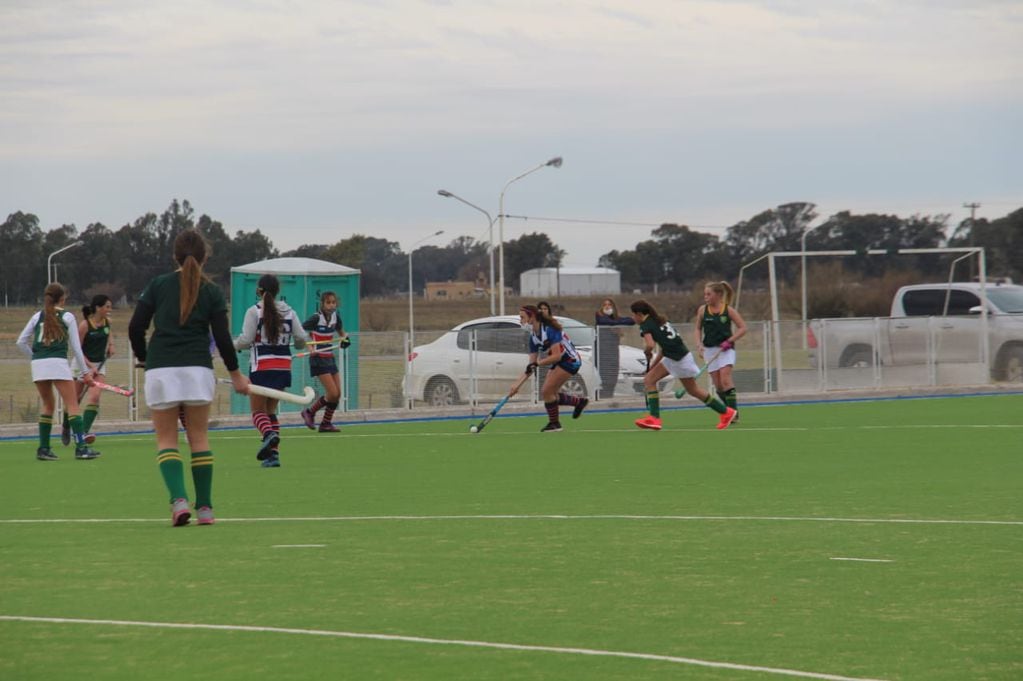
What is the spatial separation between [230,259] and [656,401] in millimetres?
58680

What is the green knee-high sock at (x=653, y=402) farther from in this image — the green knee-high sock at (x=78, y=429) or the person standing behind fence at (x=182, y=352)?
the person standing behind fence at (x=182, y=352)

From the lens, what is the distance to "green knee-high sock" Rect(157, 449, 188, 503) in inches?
419

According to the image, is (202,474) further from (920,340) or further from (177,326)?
(920,340)

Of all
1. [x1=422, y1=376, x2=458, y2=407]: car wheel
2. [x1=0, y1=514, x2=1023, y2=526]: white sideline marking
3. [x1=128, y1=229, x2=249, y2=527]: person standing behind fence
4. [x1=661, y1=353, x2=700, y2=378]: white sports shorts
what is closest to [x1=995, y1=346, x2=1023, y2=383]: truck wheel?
[x1=422, y1=376, x2=458, y2=407]: car wheel

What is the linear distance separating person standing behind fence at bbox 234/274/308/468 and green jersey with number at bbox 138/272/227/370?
16.9 feet

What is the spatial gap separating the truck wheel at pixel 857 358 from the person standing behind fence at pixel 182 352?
22.6m

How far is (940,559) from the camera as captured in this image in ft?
29.3

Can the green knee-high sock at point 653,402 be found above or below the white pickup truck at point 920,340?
below

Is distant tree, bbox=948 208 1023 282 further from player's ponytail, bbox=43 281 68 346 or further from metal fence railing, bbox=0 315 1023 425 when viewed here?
player's ponytail, bbox=43 281 68 346

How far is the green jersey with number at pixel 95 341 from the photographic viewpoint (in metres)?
19.2

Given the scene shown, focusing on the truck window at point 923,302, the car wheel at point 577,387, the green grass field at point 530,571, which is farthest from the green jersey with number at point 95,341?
the truck window at point 923,302

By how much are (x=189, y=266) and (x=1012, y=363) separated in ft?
80.4

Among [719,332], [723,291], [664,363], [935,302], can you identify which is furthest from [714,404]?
[935,302]

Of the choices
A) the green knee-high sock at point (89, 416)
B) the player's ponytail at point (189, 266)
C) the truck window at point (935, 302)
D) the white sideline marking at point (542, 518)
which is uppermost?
the truck window at point (935, 302)
